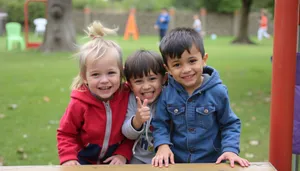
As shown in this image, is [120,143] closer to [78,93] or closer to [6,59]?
[78,93]

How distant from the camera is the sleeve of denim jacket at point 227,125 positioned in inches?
89.7

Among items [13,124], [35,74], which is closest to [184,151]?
[13,124]

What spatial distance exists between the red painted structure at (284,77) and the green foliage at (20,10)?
102 feet

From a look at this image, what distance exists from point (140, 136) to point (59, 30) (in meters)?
13.0

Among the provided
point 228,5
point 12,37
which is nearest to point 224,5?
point 228,5

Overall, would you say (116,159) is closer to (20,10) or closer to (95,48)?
(95,48)

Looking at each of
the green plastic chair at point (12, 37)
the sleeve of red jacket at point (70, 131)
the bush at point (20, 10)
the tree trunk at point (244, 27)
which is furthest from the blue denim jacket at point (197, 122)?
the bush at point (20, 10)

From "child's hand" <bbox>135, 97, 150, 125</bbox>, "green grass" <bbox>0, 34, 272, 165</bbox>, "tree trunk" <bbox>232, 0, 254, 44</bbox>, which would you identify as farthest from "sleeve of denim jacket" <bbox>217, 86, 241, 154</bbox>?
"tree trunk" <bbox>232, 0, 254, 44</bbox>

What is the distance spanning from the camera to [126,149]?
8.20 ft

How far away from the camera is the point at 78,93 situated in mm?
2436

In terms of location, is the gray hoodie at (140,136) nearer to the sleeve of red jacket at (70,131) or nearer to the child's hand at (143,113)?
the child's hand at (143,113)

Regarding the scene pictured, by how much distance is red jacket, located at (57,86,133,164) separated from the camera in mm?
2404

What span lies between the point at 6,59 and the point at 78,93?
1119cm

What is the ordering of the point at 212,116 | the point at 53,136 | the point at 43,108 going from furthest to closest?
the point at 43,108 < the point at 53,136 < the point at 212,116
